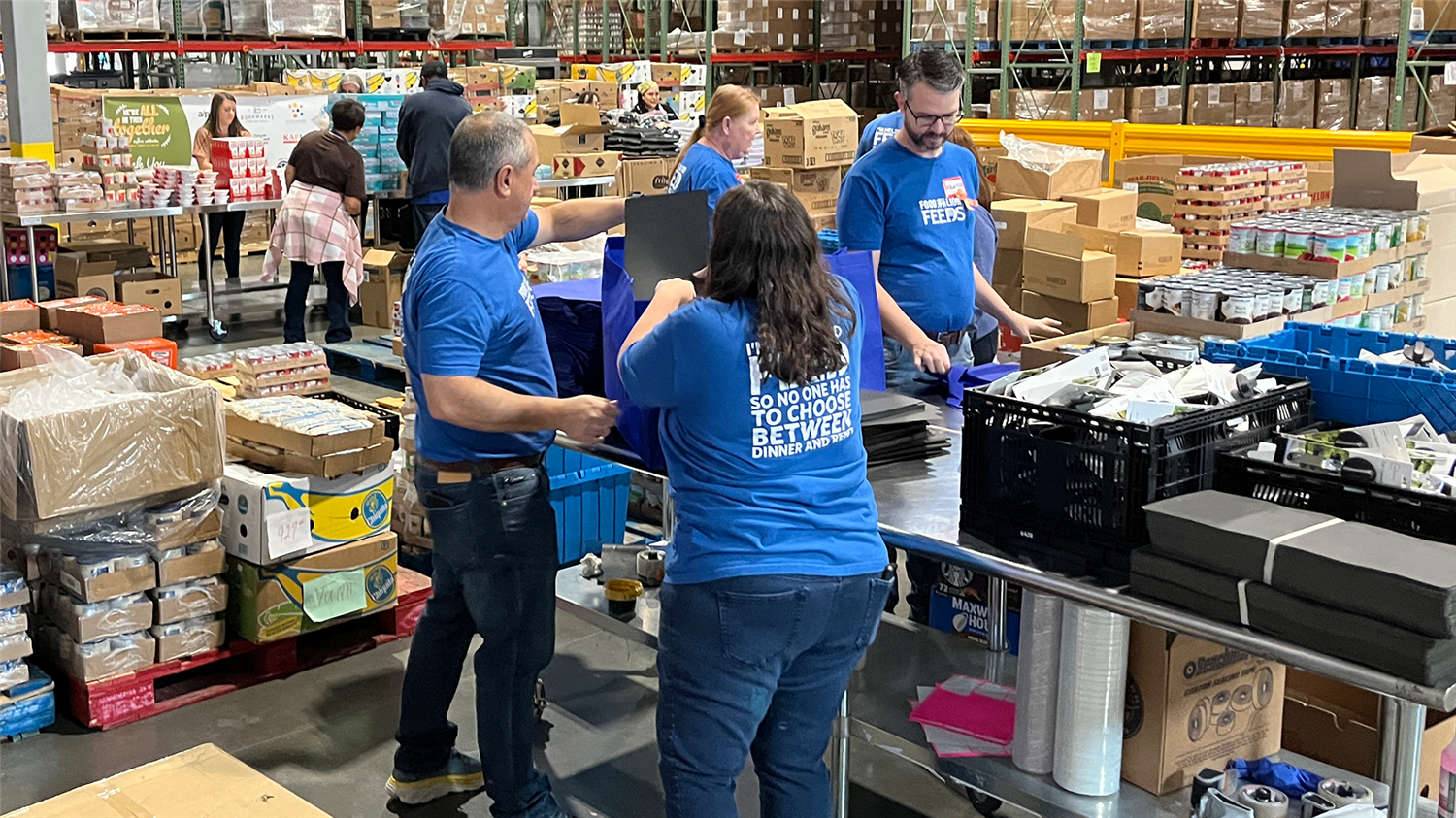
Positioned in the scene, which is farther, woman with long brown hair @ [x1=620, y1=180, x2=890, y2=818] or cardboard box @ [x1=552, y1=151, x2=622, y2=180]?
cardboard box @ [x1=552, y1=151, x2=622, y2=180]

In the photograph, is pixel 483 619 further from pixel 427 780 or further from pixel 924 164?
pixel 924 164

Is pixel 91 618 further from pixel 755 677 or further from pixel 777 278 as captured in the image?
pixel 777 278

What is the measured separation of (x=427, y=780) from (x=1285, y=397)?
2.36 meters

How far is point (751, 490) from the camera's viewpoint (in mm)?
Answer: 2676

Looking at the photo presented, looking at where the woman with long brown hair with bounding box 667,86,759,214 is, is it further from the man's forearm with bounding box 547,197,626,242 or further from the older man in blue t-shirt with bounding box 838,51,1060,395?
the man's forearm with bounding box 547,197,626,242

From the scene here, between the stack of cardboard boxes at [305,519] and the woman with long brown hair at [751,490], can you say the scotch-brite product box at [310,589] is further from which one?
the woman with long brown hair at [751,490]

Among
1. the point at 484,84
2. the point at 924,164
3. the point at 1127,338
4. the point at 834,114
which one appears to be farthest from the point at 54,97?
the point at 1127,338

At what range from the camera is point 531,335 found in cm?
332

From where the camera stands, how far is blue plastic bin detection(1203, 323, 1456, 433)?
306 cm

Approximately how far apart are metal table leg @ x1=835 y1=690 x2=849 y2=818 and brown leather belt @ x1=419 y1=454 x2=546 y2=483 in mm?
949

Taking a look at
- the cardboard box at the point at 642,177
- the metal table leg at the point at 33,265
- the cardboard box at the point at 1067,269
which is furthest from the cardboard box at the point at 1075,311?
the metal table leg at the point at 33,265

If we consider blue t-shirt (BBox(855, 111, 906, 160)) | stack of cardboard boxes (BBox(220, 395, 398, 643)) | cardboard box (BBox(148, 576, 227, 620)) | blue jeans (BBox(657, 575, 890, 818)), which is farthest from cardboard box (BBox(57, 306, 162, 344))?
blue jeans (BBox(657, 575, 890, 818))

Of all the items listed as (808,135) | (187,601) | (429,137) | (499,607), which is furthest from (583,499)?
(429,137)

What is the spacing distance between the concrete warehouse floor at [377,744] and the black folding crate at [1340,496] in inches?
59.3
